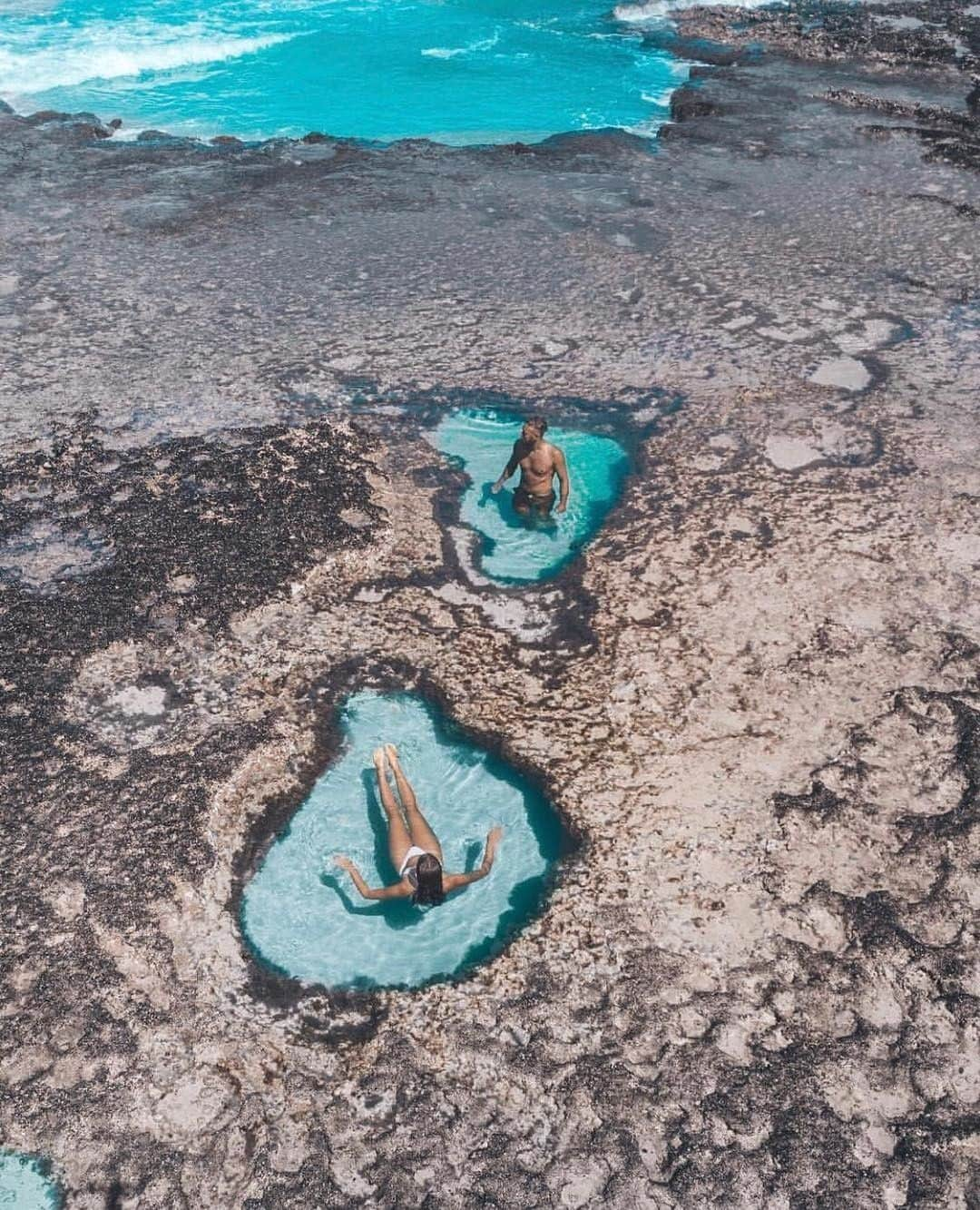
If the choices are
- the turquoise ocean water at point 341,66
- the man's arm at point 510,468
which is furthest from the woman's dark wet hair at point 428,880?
the turquoise ocean water at point 341,66

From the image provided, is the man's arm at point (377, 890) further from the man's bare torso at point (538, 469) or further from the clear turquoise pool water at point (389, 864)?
the man's bare torso at point (538, 469)

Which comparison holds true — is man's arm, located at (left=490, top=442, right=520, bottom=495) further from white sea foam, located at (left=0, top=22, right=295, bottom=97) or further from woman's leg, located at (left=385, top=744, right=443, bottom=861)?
white sea foam, located at (left=0, top=22, right=295, bottom=97)

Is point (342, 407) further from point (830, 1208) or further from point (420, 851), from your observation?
point (830, 1208)

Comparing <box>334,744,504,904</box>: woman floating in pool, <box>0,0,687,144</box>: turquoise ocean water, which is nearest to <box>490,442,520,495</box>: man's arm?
<box>334,744,504,904</box>: woman floating in pool

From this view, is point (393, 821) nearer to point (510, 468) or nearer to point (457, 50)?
point (510, 468)

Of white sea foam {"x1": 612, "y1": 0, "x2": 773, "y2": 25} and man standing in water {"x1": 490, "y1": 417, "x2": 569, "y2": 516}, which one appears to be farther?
white sea foam {"x1": 612, "y1": 0, "x2": 773, "y2": 25}
